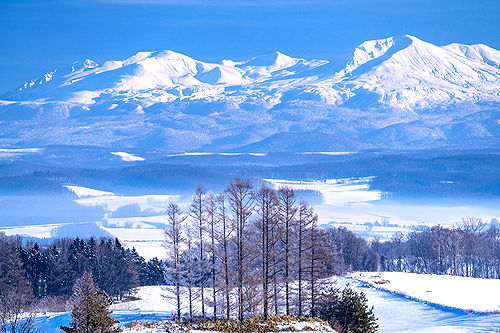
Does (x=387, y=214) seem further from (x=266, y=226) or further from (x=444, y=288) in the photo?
(x=266, y=226)

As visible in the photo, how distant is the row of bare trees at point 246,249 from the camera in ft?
129

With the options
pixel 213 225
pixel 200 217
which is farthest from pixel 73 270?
pixel 200 217

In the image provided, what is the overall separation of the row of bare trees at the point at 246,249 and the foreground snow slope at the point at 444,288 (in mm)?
14965

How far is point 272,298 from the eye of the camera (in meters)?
43.8

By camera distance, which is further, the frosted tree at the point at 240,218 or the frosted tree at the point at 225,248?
the frosted tree at the point at 225,248

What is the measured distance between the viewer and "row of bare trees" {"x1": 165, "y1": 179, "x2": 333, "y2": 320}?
129ft

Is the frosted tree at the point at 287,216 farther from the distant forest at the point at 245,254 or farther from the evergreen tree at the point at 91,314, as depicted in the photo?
the evergreen tree at the point at 91,314


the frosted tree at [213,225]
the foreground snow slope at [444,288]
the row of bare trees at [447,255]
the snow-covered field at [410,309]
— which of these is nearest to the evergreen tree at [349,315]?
the frosted tree at [213,225]

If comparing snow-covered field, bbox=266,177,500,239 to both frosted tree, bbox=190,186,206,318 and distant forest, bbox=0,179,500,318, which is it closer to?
distant forest, bbox=0,179,500,318

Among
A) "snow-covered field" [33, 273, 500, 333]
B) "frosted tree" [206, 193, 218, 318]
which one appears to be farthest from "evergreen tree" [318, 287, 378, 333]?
"snow-covered field" [33, 273, 500, 333]

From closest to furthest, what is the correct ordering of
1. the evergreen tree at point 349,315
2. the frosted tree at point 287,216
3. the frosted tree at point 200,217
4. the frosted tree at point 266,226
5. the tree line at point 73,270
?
the frosted tree at point 266,226, the frosted tree at point 200,217, the frosted tree at point 287,216, the evergreen tree at point 349,315, the tree line at point 73,270

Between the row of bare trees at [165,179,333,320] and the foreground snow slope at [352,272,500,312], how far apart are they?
1497cm

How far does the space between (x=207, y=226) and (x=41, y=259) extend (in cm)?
3129

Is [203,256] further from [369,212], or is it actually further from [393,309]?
[369,212]
